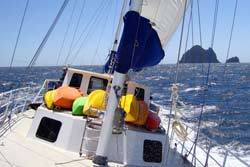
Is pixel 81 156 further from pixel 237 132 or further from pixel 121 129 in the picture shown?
pixel 237 132

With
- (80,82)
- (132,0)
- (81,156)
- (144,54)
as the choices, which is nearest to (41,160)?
(81,156)

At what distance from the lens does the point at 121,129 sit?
772cm

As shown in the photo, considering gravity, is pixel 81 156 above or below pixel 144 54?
below

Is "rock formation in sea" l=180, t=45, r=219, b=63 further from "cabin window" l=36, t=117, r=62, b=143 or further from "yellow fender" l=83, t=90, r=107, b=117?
"cabin window" l=36, t=117, r=62, b=143

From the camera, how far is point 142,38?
7.07 m

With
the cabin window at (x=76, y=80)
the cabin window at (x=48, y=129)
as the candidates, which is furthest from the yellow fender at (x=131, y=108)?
the cabin window at (x=76, y=80)

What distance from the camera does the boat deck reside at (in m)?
7.47

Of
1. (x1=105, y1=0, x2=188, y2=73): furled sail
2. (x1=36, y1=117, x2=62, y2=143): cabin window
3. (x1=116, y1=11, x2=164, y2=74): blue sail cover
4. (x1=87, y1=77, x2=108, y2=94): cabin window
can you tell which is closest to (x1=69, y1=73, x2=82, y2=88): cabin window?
(x1=87, y1=77, x2=108, y2=94): cabin window

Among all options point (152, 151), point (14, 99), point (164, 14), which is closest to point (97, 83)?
point (14, 99)

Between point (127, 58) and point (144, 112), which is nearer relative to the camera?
point (127, 58)

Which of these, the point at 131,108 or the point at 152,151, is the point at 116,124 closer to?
the point at 131,108

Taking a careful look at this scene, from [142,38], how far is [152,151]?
317 centimetres

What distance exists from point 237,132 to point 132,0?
17234 mm

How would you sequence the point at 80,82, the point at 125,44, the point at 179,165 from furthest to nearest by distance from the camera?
the point at 80,82, the point at 179,165, the point at 125,44
